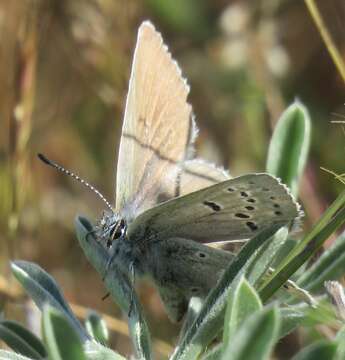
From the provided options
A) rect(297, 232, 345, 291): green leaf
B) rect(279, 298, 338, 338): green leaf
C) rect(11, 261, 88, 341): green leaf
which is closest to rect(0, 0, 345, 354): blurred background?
rect(297, 232, 345, 291): green leaf

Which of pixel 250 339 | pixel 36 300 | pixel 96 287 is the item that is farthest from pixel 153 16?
pixel 250 339

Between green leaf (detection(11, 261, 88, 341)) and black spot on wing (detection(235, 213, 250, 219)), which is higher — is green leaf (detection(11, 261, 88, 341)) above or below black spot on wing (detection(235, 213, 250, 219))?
above

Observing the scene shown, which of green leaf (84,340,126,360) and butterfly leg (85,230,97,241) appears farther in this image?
butterfly leg (85,230,97,241)

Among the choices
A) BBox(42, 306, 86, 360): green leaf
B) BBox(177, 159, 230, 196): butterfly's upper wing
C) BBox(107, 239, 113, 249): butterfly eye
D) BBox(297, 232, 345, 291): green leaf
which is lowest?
BBox(297, 232, 345, 291): green leaf

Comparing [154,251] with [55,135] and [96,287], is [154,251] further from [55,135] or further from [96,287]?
[55,135]

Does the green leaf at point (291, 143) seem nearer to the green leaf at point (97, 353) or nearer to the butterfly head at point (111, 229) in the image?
the butterfly head at point (111, 229)

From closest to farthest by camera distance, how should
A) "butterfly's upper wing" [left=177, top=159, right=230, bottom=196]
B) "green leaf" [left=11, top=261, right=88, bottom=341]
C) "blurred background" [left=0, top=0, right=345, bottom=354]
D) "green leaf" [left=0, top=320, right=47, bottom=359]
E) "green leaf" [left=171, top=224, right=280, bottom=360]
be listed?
"green leaf" [left=171, top=224, right=280, bottom=360] → "green leaf" [left=11, top=261, right=88, bottom=341] → "green leaf" [left=0, top=320, right=47, bottom=359] → "butterfly's upper wing" [left=177, top=159, right=230, bottom=196] → "blurred background" [left=0, top=0, right=345, bottom=354]

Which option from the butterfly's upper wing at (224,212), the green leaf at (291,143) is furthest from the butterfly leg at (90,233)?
the green leaf at (291,143)

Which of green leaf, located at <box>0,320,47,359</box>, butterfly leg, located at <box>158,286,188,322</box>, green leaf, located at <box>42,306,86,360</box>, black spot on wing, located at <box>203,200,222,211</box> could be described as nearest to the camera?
green leaf, located at <box>42,306,86,360</box>

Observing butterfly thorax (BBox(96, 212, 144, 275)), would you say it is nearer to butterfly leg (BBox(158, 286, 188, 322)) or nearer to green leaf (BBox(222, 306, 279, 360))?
butterfly leg (BBox(158, 286, 188, 322))
